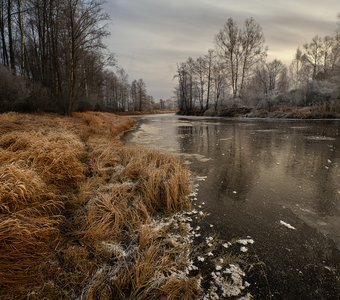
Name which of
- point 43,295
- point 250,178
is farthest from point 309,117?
point 43,295

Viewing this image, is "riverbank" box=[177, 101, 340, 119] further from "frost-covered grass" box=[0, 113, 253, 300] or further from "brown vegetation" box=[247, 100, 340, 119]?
"frost-covered grass" box=[0, 113, 253, 300]

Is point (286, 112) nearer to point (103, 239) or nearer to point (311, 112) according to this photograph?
point (311, 112)

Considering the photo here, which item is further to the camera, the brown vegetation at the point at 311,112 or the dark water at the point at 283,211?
the brown vegetation at the point at 311,112

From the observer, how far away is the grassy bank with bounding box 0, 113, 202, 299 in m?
2.15

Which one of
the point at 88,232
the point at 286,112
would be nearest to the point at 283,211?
the point at 88,232

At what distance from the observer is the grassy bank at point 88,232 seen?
2.15m

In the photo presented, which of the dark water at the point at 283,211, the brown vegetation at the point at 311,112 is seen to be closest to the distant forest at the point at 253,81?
the brown vegetation at the point at 311,112

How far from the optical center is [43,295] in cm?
201

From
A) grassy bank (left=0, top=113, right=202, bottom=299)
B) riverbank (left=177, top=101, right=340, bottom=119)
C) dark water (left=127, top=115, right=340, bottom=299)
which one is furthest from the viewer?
riverbank (left=177, top=101, right=340, bottom=119)

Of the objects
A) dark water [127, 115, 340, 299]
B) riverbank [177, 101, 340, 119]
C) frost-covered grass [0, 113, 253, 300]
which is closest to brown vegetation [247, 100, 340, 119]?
riverbank [177, 101, 340, 119]

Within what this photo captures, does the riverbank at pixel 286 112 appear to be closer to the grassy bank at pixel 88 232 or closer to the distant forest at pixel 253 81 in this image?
the distant forest at pixel 253 81

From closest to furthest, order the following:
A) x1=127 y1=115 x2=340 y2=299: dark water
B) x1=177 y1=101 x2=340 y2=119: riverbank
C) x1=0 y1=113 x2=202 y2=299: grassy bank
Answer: x1=0 y1=113 x2=202 y2=299: grassy bank < x1=127 y1=115 x2=340 y2=299: dark water < x1=177 y1=101 x2=340 y2=119: riverbank

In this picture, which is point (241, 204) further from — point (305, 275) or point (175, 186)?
point (305, 275)

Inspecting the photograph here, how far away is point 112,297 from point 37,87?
1403 cm
